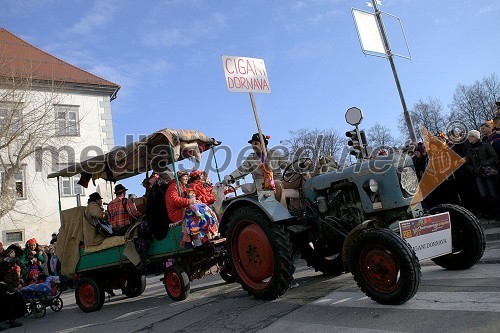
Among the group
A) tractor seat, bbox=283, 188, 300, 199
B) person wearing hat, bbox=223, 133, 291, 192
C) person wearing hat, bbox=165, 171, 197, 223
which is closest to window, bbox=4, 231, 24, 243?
person wearing hat, bbox=165, 171, 197, 223

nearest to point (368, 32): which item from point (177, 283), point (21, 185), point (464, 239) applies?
point (464, 239)

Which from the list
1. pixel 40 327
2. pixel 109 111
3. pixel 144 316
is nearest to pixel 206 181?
pixel 144 316

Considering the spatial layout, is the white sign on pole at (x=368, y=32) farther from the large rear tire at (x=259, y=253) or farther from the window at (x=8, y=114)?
the window at (x=8, y=114)

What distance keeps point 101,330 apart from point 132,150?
298 cm

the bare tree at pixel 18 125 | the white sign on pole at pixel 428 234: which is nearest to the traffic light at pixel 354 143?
the white sign on pole at pixel 428 234

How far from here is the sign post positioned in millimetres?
7027

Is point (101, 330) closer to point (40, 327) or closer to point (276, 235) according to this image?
point (40, 327)

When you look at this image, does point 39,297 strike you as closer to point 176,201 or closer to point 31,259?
point 176,201

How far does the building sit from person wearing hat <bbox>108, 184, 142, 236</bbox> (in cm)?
813

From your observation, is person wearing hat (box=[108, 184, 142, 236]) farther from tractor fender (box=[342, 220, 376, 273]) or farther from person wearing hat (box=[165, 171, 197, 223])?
tractor fender (box=[342, 220, 376, 273])

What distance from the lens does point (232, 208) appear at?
5699mm

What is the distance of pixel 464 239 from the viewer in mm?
Answer: 4816

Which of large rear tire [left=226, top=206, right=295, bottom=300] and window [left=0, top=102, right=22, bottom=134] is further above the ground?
window [left=0, top=102, right=22, bottom=134]

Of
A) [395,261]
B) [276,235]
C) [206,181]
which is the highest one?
[206,181]
